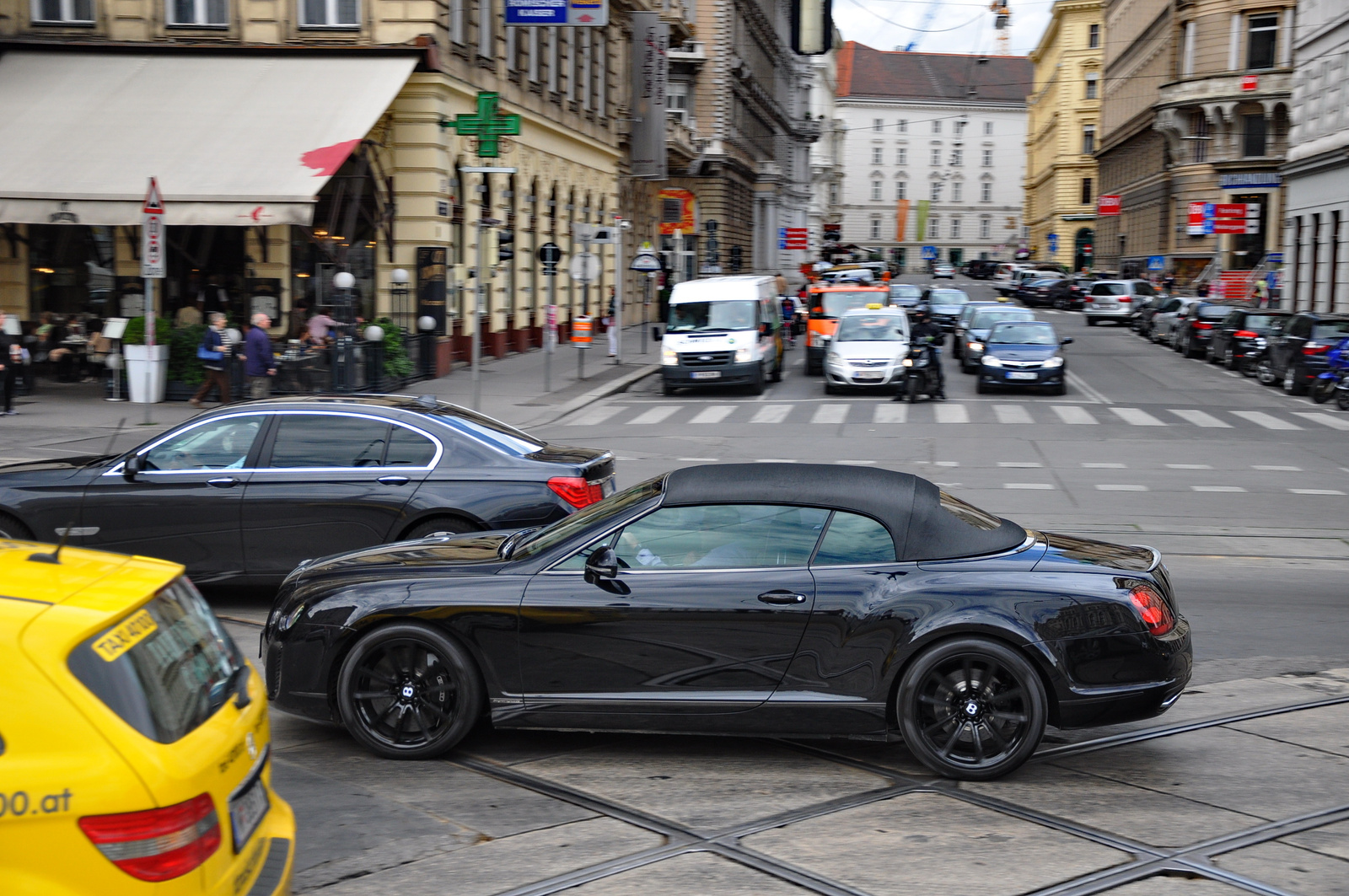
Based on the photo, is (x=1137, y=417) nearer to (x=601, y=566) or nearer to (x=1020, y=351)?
(x=1020, y=351)

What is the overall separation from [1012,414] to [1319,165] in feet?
99.0

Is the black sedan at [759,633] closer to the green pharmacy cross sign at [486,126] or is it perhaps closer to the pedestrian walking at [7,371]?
the pedestrian walking at [7,371]

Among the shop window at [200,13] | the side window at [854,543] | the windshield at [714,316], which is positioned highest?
the shop window at [200,13]

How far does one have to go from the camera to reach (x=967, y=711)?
614 cm

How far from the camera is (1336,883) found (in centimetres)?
500

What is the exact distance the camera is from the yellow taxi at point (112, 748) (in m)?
3.16

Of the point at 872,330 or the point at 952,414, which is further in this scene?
the point at 872,330

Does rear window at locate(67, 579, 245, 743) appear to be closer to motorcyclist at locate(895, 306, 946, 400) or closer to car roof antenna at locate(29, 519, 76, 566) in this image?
car roof antenna at locate(29, 519, 76, 566)

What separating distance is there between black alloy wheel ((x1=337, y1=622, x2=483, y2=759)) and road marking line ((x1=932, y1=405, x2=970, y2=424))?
17.4 meters

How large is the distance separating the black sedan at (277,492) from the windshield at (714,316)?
19755mm

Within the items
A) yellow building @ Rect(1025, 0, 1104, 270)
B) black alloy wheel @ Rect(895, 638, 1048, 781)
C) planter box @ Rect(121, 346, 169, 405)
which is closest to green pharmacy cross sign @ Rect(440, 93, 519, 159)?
planter box @ Rect(121, 346, 169, 405)

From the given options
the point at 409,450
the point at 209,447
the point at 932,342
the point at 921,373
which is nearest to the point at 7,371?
the point at 209,447

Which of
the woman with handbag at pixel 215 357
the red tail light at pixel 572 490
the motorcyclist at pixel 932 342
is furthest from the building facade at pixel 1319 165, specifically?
the red tail light at pixel 572 490

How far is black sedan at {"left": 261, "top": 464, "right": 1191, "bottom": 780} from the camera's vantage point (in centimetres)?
611
